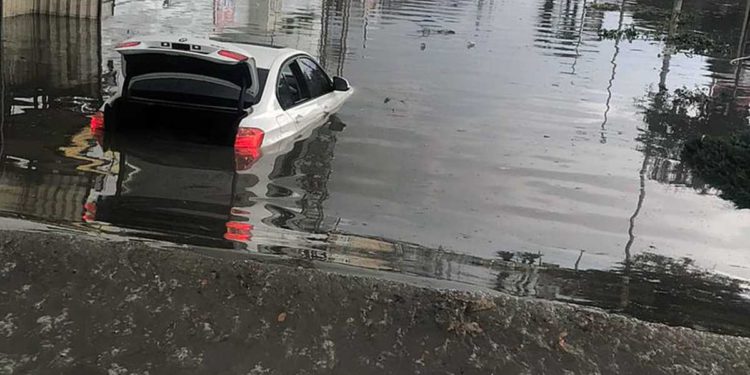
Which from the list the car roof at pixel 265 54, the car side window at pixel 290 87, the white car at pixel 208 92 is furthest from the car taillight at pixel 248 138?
the car roof at pixel 265 54

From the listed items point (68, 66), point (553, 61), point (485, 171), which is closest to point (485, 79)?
point (553, 61)

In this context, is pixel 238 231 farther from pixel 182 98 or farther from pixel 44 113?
pixel 44 113

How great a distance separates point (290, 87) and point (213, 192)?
2.06 m

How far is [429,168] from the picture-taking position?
9164 millimetres

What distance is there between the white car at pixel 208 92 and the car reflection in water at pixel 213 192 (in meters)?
0.25

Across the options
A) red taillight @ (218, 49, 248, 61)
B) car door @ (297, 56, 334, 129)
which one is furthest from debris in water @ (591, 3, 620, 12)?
red taillight @ (218, 49, 248, 61)

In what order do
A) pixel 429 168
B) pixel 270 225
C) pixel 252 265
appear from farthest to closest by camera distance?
pixel 429 168 < pixel 270 225 < pixel 252 265

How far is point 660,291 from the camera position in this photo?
5922mm

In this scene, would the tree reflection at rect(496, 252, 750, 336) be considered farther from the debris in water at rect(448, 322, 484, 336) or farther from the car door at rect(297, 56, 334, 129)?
the car door at rect(297, 56, 334, 129)

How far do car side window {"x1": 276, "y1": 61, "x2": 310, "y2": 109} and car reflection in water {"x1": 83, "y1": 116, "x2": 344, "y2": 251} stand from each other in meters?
0.52

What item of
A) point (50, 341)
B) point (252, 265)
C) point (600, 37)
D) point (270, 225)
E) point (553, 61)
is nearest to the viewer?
point (50, 341)

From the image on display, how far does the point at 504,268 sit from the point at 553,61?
15.1 meters

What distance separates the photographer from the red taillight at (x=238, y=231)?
20.5 ft

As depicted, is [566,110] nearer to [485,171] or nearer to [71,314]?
[485,171]
